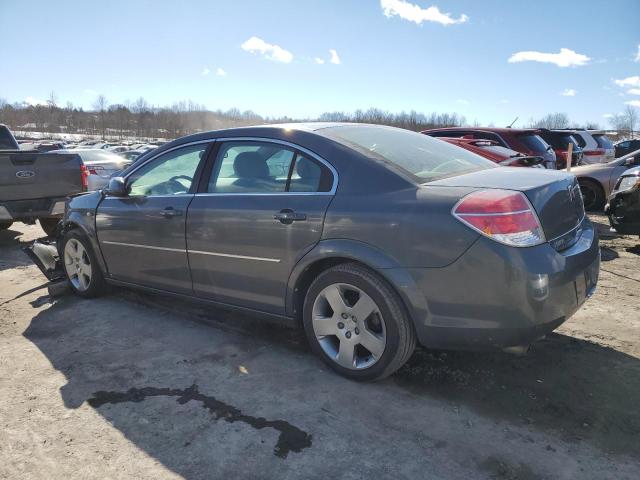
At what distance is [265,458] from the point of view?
238 cm

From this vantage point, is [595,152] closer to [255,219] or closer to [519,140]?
[519,140]

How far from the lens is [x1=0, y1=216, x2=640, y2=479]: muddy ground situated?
92.2 inches

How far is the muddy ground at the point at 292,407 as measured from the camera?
2.34 metres

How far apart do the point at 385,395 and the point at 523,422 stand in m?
0.75

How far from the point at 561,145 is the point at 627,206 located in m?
6.73

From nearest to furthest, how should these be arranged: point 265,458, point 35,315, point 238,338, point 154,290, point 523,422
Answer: point 265,458 < point 523,422 < point 238,338 < point 154,290 < point 35,315

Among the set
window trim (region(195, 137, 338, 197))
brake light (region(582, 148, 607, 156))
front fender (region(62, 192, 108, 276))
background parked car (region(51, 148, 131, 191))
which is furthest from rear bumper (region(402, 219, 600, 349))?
brake light (region(582, 148, 607, 156))

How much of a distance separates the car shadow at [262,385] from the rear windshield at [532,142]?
6.50 meters

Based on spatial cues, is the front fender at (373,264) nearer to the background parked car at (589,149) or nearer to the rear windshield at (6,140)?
the rear windshield at (6,140)

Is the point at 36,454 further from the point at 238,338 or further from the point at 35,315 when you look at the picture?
the point at 35,315

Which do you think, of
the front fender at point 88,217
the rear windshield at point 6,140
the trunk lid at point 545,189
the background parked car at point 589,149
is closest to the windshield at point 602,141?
the background parked car at point 589,149

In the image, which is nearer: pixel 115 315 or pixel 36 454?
pixel 36 454

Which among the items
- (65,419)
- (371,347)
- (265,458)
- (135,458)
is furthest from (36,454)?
(371,347)

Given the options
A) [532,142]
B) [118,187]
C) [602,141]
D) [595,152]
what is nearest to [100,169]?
[118,187]
